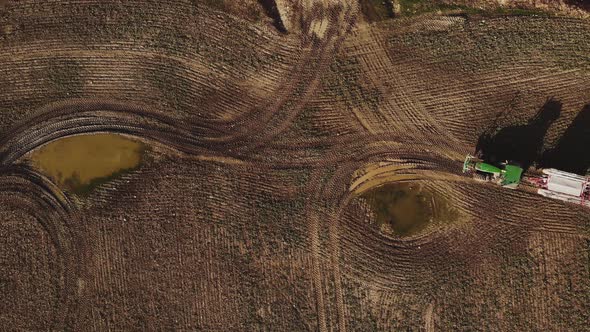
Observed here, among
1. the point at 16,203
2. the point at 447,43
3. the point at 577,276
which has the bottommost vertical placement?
the point at 577,276

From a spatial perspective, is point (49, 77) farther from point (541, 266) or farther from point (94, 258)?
point (541, 266)

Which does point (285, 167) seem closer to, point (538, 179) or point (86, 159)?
point (86, 159)

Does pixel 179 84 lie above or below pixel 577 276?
above

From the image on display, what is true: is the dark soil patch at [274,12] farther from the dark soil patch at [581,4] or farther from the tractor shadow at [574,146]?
the tractor shadow at [574,146]

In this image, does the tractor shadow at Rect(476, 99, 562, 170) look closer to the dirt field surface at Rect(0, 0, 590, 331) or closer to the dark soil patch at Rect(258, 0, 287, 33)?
the dirt field surface at Rect(0, 0, 590, 331)

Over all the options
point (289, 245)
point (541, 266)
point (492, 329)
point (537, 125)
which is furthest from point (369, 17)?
point (492, 329)

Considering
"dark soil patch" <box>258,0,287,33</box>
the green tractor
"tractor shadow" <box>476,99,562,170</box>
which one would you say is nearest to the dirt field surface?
"dark soil patch" <box>258,0,287,33</box>

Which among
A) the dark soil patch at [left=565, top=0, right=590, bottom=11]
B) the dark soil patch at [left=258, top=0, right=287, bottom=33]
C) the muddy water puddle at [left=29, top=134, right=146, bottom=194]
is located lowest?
the muddy water puddle at [left=29, top=134, right=146, bottom=194]
